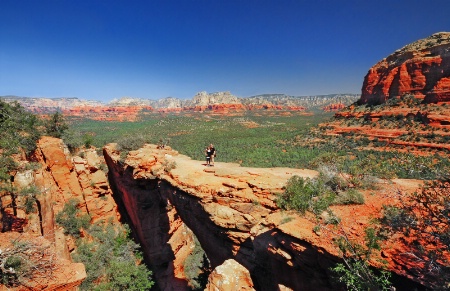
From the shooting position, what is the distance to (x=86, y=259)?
14.6 m

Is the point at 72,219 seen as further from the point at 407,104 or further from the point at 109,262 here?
the point at 407,104

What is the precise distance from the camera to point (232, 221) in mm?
10648

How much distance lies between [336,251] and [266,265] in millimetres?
3500

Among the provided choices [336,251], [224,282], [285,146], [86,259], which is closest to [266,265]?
[224,282]

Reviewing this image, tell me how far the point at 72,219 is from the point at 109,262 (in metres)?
4.03

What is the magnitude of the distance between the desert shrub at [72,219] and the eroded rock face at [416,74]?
2456 inches

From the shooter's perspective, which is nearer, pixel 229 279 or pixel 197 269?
pixel 229 279

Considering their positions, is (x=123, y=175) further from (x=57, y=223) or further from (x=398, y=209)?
(x=398, y=209)

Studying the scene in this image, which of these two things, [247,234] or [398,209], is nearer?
[398,209]

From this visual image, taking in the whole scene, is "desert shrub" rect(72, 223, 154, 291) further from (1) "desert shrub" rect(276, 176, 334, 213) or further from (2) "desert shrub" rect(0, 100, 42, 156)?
(1) "desert shrub" rect(276, 176, 334, 213)

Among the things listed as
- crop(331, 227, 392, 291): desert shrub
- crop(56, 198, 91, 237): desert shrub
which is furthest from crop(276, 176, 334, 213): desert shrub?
crop(56, 198, 91, 237): desert shrub

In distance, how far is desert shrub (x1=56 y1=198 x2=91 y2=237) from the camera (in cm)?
1561

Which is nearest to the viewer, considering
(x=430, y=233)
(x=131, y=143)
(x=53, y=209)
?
(x=430, y=233)

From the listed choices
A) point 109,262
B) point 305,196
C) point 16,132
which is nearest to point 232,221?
point 305,196
